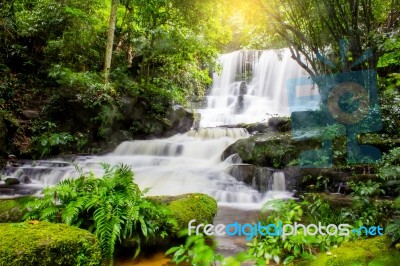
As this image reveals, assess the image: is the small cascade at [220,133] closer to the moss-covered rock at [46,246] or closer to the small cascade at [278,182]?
the small cascade at [278,182]

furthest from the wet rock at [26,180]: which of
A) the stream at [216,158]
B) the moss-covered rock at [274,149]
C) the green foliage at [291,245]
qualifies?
the green foliage at [291,245]

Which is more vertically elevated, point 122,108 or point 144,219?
point 122,108

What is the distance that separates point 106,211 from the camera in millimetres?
3346

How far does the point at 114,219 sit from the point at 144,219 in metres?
0.42

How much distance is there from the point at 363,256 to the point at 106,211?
256 cm

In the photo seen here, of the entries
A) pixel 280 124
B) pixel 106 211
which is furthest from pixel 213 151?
pixel 106 211

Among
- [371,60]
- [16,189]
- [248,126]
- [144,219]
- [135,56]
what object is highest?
[135,56]

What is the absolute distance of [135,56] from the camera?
47.4 ft

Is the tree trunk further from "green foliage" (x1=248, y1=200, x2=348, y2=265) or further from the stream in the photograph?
"green foliage" (x1=248, y1=200, x2=348, y2=265)

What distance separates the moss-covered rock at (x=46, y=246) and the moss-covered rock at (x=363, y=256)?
1.79m

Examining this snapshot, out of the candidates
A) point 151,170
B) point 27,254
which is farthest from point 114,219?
point 151,170

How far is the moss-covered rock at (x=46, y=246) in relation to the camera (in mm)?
2152

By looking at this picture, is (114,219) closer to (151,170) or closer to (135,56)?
(151,170)

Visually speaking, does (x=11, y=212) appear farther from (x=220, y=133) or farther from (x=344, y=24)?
(x=220, y=133)
